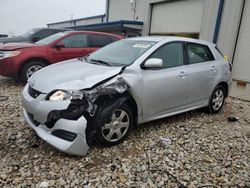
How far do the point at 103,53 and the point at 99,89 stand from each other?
136 centimetres

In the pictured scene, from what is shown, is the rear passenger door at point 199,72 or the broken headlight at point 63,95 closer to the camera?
the broken headlight at point 63,95

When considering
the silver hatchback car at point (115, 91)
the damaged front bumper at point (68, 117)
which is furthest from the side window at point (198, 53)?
the damaged front bumper at point (68, 117)

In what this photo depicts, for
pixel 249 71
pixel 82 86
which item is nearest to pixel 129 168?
pixel 82 86

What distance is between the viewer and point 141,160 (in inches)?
119

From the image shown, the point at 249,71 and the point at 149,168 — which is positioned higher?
the point at 249,71

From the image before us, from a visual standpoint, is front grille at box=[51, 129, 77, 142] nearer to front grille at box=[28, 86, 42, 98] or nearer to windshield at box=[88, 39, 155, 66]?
front grille at box=[28, 86, 42, 98]

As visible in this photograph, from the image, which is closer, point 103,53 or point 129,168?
point 129,168

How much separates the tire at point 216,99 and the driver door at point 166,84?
1036 millimetres

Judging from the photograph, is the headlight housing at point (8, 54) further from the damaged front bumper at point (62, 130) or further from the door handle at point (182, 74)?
the door handle at point (182, 74)

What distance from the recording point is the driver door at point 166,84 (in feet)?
11.5

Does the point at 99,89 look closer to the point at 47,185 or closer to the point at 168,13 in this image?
the point at 47,185

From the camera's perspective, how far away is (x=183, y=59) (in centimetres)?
415

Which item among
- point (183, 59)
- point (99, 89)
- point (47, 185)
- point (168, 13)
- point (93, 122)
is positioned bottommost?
point (47, 185)

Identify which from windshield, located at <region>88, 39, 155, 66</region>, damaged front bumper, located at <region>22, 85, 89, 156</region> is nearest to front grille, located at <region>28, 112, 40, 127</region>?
damaged front bumper, located at <region>22, 85, 89, 156</region>
